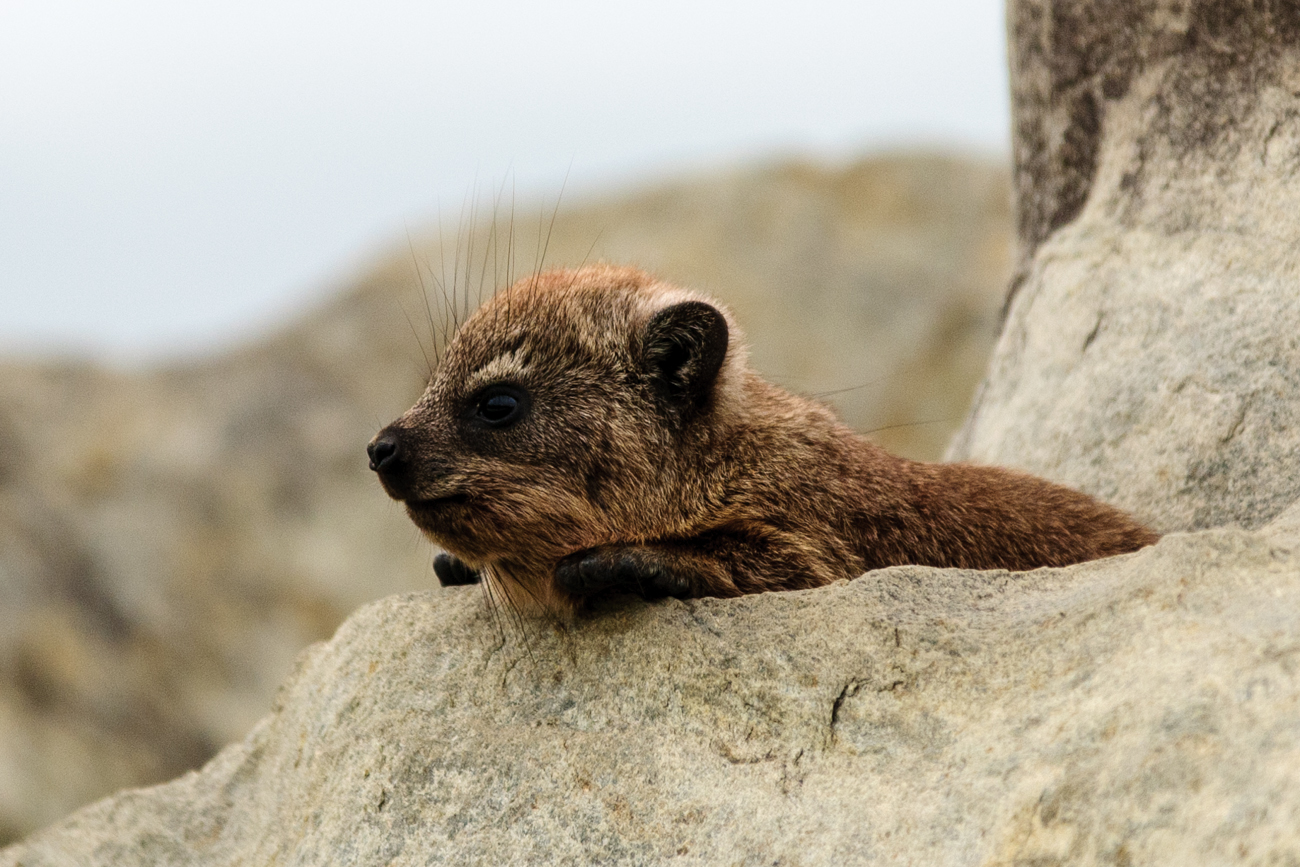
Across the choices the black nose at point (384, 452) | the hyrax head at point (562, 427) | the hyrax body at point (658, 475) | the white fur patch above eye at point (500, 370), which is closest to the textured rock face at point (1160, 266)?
the hyrax body at point (658, 475)

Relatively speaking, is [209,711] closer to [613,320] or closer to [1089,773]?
[613,320]

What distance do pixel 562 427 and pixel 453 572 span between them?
1003 mm

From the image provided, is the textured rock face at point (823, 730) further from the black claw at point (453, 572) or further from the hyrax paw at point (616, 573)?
the black claw at point (453, 572)

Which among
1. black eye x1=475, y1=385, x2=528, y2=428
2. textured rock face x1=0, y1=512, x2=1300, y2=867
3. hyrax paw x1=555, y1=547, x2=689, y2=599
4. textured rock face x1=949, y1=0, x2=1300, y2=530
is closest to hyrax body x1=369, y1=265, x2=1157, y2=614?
black eye x1=475, y1=385, x2=528, y2=428

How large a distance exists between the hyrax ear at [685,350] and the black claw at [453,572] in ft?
4.15

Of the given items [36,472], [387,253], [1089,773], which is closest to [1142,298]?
[1089,773]

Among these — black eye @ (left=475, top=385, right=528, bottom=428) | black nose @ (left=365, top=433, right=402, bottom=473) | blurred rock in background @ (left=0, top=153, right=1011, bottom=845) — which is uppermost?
black eye @ (left=475, top=385, right=528, bottom=428)

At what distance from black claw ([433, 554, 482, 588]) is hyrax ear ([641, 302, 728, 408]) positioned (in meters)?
1.27

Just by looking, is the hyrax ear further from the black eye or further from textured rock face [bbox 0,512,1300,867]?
textured rock face [bbox 0,512,1300,867]

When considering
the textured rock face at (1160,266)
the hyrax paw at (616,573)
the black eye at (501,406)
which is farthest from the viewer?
the textured rock face at (1160,266)

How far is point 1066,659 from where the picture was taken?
4.55m

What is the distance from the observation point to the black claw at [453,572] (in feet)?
21.9

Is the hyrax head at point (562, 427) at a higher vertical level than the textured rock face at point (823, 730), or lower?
higher

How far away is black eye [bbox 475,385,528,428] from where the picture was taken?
6.18m
